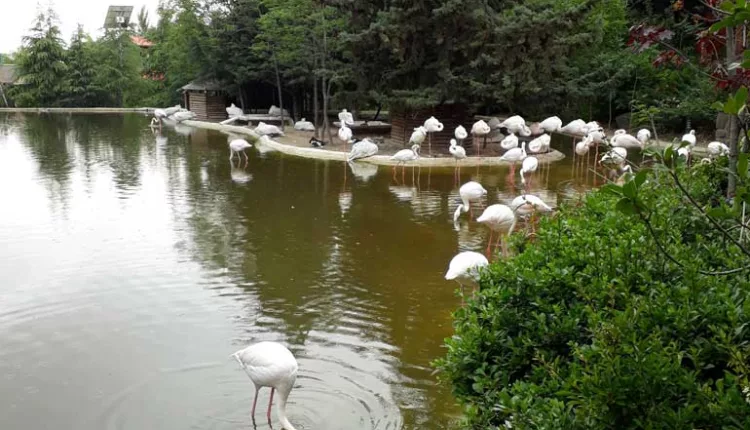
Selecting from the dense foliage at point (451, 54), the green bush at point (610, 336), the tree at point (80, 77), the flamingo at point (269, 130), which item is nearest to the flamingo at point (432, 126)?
the dense foliage at point (451, 54)

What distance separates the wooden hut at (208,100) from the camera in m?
32.4

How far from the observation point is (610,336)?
2.33 meters

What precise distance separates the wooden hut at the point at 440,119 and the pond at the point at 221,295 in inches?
182

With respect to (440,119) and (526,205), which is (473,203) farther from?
(440,119)

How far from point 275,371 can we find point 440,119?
1594cm

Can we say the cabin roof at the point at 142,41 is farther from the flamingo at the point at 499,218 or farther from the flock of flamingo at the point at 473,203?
the flamingo at the point at 499,218

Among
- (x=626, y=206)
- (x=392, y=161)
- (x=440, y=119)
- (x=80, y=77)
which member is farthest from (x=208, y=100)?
(x=626, y=206)

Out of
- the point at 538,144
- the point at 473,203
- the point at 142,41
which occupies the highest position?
the point at 142,41

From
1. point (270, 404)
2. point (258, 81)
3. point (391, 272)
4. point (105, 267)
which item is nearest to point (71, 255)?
point (105, 267)

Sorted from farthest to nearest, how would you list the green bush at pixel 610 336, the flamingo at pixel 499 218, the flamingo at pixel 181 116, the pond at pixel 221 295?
the flamingo at pixel 181 116 < the flamingo at pixel 499 218 < the pond at pixel 221 295 < the green bush at pixel 610 336

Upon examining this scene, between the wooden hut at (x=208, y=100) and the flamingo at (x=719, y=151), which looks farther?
the wooden hut at (x=208, y=100)

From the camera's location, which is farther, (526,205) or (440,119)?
(440,119)

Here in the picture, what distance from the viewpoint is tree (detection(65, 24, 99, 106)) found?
138 ft

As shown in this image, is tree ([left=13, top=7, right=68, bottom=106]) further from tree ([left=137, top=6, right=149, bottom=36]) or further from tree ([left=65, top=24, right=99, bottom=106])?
tree ([left=137, top=6, right=149, bottom=36])
